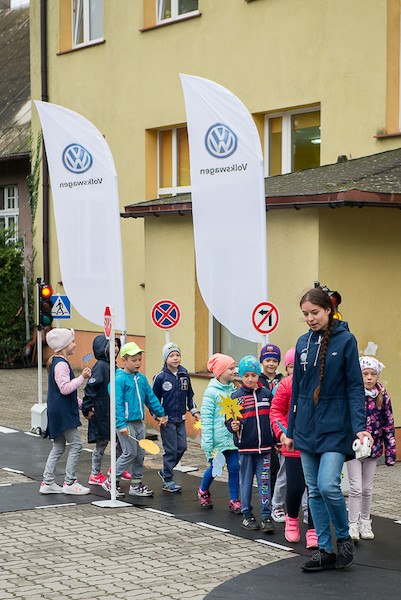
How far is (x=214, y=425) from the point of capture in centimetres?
931

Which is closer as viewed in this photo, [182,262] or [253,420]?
[253,420]

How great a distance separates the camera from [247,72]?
1697 centimetres

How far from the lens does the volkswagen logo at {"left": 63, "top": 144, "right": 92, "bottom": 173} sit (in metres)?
13.0

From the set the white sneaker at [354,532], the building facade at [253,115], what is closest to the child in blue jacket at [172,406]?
the building facade at [253,115]

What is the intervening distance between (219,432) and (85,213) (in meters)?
4.66

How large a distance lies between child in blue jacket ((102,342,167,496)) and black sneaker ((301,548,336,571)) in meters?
3.27

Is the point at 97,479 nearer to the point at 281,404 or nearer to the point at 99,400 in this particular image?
the point at 99,400

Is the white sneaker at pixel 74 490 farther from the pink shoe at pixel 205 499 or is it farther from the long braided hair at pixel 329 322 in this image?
the long braided hair at pixel 329 322

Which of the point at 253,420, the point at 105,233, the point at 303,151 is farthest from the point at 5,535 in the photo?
the point at 303,151

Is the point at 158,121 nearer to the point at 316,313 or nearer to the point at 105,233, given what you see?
the point at 105,233

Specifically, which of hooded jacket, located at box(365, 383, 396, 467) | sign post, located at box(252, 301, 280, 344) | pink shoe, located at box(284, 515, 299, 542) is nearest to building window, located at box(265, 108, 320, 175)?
sign post, located at box(252, 301, 280, 344)

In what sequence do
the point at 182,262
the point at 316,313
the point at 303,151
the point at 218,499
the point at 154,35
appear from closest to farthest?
the point at 316,313
the point at 218,499
the point at 182,262
the point at 303,151
the point at 154,35

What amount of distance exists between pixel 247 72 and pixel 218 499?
9.22m

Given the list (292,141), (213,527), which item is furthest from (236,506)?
(292,141)
